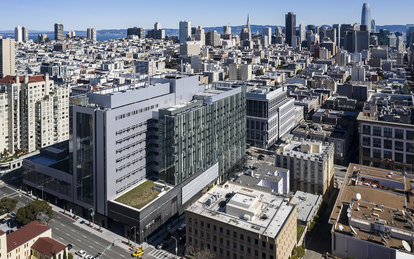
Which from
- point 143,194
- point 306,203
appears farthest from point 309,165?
point 143,194

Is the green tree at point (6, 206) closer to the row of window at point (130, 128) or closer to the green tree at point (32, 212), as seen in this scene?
the green tree at point (32, 212)

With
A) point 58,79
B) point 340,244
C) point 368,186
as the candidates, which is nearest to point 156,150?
point 340,244

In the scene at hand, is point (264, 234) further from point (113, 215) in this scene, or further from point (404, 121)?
point (404, 121)

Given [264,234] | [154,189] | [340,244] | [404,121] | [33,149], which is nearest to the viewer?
[264,234]

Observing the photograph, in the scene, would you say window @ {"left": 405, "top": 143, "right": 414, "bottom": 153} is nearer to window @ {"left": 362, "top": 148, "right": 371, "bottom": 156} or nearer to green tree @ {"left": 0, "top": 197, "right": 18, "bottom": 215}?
window @ {"left": 362, "top": 148, "right": 371, "bottom": 156}

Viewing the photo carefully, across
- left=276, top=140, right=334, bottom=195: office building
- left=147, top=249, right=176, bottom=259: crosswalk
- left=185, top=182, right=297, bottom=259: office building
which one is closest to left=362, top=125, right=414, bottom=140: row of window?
left=276, top=140, right=334, bottom=195: office building
